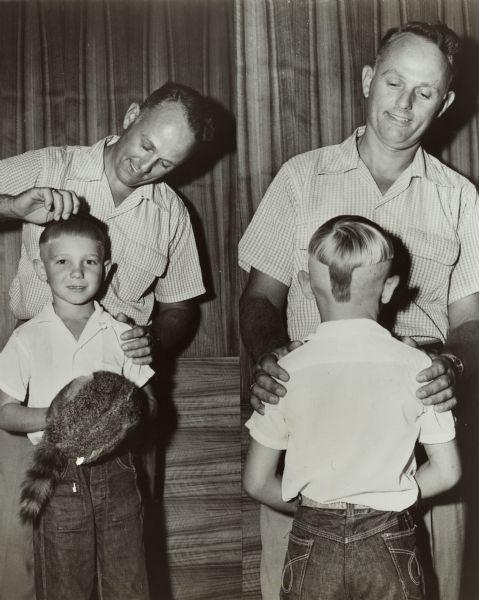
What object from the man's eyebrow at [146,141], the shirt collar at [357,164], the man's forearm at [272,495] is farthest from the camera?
the shirt collar at [357,164]

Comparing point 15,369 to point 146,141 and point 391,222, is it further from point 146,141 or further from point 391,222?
point 391,222

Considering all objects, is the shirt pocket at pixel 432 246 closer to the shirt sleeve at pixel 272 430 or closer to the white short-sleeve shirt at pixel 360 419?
the white short-sleeve shirt at pixel 360 419

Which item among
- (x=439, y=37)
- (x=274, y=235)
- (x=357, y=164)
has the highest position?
(x=439, y=37)

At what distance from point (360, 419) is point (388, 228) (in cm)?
43

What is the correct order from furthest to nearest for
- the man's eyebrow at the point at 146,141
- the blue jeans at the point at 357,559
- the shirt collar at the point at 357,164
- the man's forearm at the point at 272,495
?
the shirt collar at the point at 357,164 < the man's eyebrow at the point at 146,141 < the man's forearm at the point at 272,495 < the blue jeans at the point at 357,559

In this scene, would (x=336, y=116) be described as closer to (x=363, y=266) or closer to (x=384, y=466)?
(x=363, y=266)

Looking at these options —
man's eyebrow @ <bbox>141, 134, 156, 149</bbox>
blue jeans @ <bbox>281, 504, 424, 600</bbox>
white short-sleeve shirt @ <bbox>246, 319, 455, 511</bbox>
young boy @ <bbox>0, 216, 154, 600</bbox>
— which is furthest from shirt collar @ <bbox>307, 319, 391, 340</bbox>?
man's eyebrow @ <bbox>141, 134, 156, 149</bbox>

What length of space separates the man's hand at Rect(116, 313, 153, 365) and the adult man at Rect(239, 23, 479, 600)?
209 mm

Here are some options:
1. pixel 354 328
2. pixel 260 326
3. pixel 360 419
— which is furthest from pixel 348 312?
pixel 260 326

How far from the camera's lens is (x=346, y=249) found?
3.01 ft

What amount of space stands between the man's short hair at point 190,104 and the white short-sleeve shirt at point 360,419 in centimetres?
45

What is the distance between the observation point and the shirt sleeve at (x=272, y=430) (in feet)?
3.15

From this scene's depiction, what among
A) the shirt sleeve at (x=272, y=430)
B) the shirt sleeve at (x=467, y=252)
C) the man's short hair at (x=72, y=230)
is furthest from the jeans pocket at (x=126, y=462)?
the shirt sleeve at (x=467, y=252)

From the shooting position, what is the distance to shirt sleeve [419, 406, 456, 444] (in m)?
0.92
